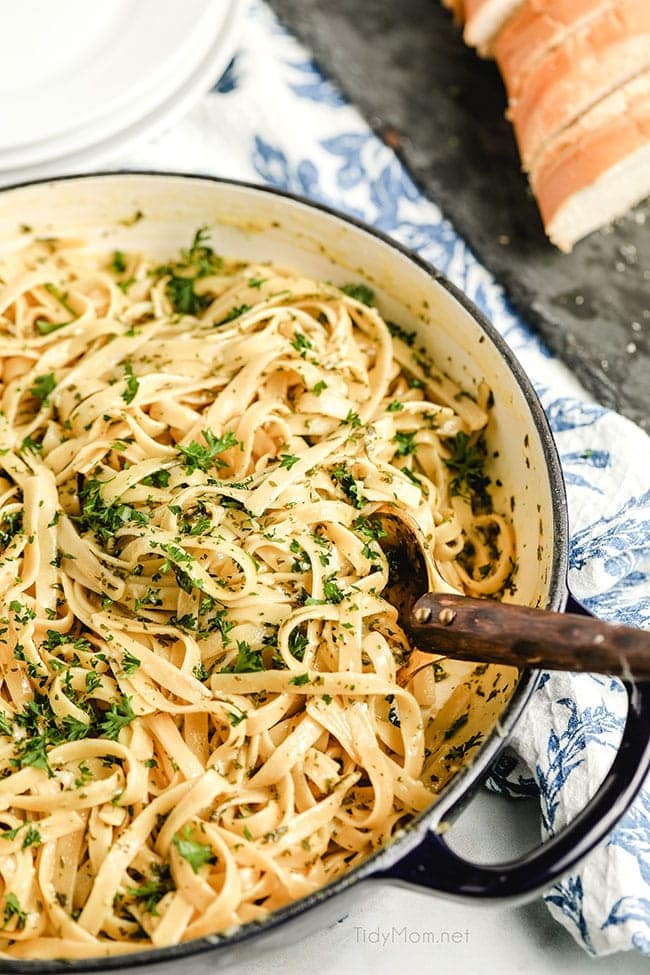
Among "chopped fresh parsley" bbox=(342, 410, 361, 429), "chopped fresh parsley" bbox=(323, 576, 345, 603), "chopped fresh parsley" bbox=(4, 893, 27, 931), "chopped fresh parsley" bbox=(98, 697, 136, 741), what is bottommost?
"chopped fresh parsley" bbox=(4, 893, 27, 931)

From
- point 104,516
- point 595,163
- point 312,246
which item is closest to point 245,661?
point 104,516

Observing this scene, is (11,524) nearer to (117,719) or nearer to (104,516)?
(104,516)

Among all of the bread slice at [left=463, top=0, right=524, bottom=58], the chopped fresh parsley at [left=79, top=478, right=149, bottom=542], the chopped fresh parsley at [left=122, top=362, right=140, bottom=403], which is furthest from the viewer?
the bread slice at [left=463, top=0, right=524, bottom=58]

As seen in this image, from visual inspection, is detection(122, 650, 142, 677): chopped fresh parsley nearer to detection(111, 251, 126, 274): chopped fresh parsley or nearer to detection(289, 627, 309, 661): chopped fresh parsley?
detection(289, 627, 309, 661): chopped fresh parsley

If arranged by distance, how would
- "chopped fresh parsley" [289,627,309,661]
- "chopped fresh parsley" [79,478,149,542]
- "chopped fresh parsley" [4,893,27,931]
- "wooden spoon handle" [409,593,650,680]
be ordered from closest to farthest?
"wooden spoon handle" [409,593,650,680]
"chopped fresh parsley" [4,893,27,931]
"chopped fresh parsley" [289,627,309,661]
"chopped fresh parsley" [79,478,149,542]

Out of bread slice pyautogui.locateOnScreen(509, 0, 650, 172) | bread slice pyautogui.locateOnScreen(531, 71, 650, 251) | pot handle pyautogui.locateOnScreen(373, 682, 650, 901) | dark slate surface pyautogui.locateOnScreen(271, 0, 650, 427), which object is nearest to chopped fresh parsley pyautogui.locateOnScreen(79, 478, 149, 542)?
pot handle pyautogui.locateOnScreen(373, 682, 650, 901)

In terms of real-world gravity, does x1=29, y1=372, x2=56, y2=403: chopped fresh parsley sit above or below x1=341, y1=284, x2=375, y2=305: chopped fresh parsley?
below

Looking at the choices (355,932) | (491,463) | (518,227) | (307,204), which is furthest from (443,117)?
(355,932)
